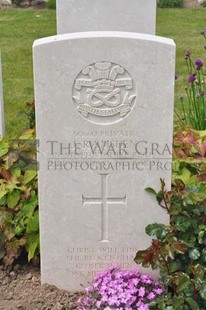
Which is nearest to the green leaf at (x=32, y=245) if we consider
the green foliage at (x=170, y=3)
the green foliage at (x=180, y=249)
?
the green foliage at (x=180, y=249)

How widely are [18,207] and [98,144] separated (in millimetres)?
794

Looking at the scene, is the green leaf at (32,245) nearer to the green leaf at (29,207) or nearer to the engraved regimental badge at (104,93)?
the green leaf at (29,207)

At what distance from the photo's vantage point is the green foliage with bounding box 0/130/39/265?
3.59 m

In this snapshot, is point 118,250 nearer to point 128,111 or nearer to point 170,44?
point 128,111

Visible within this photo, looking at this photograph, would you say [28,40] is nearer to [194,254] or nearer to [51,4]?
[51,4]

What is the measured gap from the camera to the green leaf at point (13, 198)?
371 cm

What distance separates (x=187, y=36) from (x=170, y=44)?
7.66 meters

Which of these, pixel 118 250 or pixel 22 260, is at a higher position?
pixel 118 250

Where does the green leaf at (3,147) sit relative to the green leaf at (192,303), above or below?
above

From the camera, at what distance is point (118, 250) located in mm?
3400

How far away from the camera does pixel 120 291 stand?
316cm

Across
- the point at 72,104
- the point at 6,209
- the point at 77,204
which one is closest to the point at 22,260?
the point at 6,209

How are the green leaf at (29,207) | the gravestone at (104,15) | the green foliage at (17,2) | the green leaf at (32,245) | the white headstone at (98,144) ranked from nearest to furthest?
the white headstone at (98,144), the green leaf at (32,245), the green leaf at (29,207), the gravestone at (104,15), the green foliage at (17,2)

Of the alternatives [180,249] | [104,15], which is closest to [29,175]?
[180,249]
